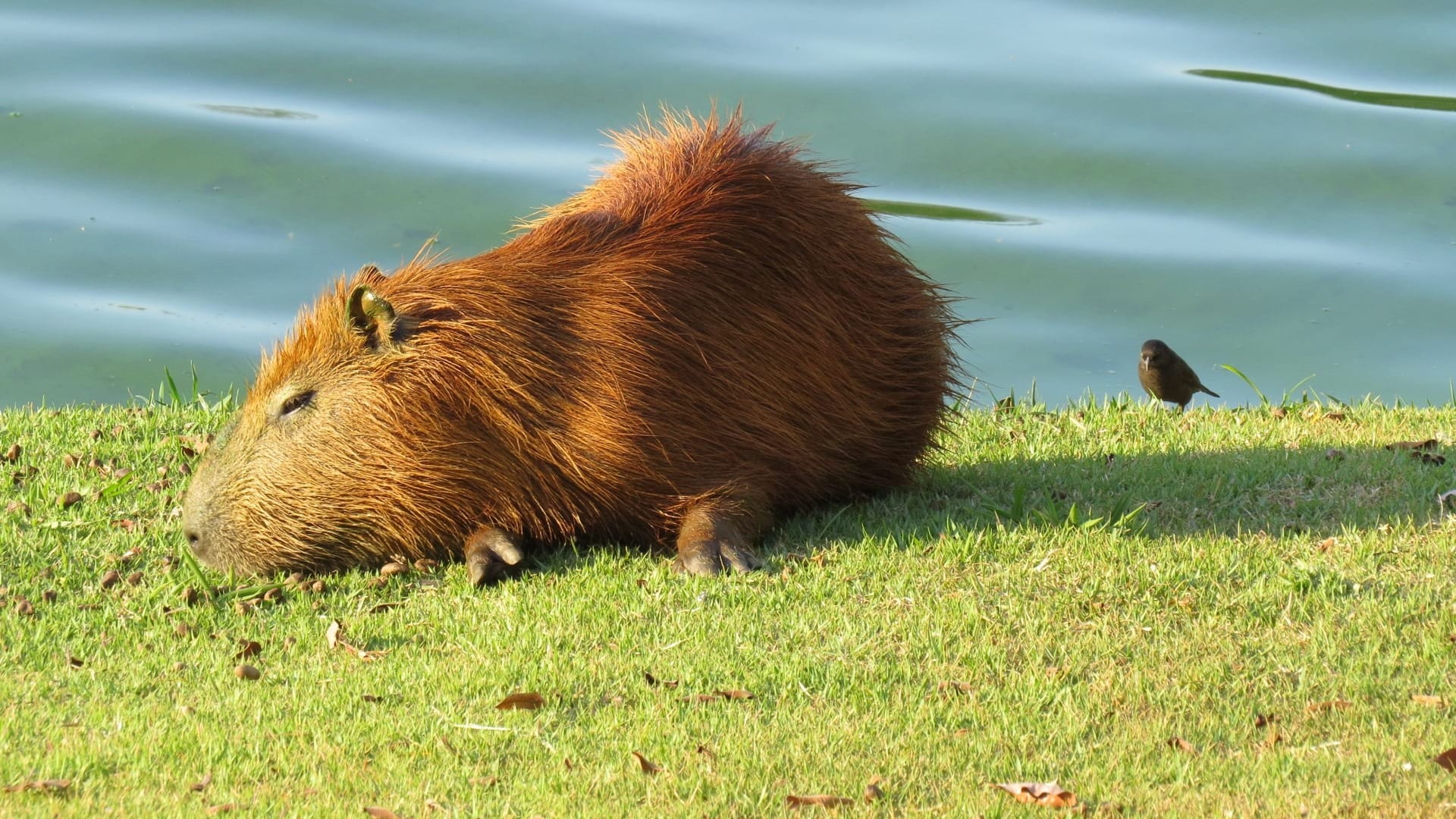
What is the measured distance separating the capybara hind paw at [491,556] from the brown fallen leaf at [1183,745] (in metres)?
2.04

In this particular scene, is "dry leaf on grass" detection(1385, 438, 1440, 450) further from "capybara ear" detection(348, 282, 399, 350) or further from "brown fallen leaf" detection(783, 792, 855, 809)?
"capybara ear" detection(348, 282, 399, 350)

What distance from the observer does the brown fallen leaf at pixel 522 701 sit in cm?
425

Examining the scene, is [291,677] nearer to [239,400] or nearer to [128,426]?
[128,426]

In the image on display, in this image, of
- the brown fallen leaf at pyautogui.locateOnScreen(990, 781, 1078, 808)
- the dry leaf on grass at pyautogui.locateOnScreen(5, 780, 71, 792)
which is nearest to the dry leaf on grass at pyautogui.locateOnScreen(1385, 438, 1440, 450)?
the brown fallen leaf at pyautogui.locateOnScreen(990, 781, 1078, 808)

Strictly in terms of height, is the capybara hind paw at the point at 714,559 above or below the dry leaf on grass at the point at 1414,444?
below

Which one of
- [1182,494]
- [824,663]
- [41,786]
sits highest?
[1182,494]

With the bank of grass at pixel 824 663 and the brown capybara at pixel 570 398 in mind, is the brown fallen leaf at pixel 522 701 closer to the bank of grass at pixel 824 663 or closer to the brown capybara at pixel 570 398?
the bank of grass at pixel 824 663

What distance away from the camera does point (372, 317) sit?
5.30m

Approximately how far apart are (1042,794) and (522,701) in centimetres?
131

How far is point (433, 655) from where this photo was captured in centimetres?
462

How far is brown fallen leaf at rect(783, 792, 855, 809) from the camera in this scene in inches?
146

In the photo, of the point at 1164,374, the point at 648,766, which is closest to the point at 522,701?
the point at 648,766

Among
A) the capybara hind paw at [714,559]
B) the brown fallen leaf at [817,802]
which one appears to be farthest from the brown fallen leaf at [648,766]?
the capybara hind paw at [714,559]

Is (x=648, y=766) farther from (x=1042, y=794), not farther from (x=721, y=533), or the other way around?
(x=721, y=533)
